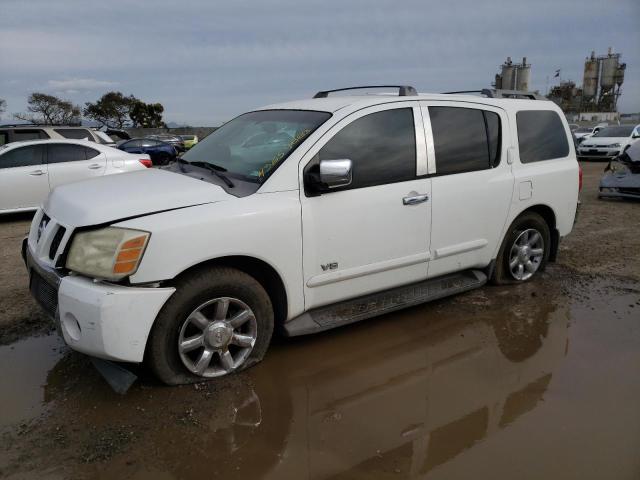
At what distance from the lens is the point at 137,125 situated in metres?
56.4

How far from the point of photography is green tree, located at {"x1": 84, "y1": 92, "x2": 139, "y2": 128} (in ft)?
177

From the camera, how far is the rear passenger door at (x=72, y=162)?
371 inches

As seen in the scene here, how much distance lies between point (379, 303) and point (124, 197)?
1.95 meters

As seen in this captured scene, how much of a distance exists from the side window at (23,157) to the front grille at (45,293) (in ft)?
22.2

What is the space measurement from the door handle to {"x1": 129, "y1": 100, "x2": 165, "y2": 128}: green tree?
56661 millimetres

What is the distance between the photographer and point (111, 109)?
2137 inches

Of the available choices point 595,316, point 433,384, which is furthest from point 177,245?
point 595,316

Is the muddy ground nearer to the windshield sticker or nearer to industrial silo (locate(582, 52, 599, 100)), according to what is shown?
the windshield sticker

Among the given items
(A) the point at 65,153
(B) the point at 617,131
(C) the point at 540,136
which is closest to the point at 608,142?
(B) the point at 617,131

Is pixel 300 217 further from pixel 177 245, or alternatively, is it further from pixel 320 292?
pixel 177 245

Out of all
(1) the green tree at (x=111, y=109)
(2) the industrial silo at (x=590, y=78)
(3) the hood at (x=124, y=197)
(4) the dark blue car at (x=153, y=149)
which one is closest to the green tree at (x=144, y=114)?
(1) the green tree at (x=111, y=109)

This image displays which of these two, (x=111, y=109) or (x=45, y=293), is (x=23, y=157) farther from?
(x=111, y=109)

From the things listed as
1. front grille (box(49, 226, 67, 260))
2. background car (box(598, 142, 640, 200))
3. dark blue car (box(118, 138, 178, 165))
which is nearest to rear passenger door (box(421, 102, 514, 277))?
front grille (box(49, 226, 67, 260))

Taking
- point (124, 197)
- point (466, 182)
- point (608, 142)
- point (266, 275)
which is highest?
point (124, 197)
